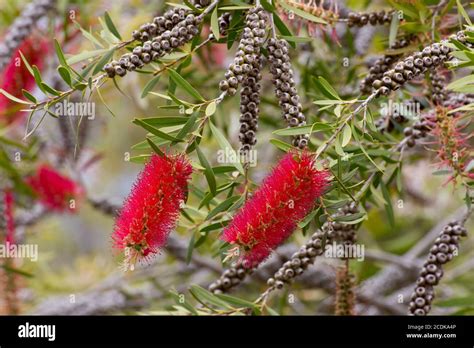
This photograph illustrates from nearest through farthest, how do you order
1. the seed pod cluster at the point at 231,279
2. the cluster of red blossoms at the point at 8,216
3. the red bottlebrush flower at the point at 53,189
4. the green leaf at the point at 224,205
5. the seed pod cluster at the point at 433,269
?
the green leaf at the point at 224,205, the seed pod cluster at the point at 433,269, the seed pod cluster at the point at 231,279, the cluster of red blossoms at the point at 8,216, the red bottlebrush flower at the point at 53,189

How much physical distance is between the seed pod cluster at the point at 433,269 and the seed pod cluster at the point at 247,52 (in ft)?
1.45

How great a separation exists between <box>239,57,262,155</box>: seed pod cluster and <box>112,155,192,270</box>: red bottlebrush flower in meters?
0.09

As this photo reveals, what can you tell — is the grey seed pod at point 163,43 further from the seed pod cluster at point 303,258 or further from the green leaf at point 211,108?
the seed pod cluster at point 303,258

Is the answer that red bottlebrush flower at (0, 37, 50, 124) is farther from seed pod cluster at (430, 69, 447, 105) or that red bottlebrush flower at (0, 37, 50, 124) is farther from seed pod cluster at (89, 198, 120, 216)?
seed pod cluster at (430, 69, 447, 105)

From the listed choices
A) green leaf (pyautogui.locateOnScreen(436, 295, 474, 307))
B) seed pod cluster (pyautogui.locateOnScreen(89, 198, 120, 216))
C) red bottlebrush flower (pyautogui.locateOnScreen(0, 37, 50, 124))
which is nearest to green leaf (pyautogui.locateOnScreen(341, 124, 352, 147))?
green leaf (pyautogui.locateOnScreen(436, 295, 474, 307))

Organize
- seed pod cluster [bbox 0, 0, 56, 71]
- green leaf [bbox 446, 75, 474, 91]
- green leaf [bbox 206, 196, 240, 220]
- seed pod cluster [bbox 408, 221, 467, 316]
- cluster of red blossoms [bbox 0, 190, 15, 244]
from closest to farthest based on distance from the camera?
green leaf [bbox 446, 75, 474, 91] < green leaf [bbox 206, 196, 240, 220] < seed pod cluster [bbox 408, 221, 467, 316] < seed pod cluster [bbox 0, 0, 56, 71] < cluster of red blossoms [bbox 0, 190, 15, 244]

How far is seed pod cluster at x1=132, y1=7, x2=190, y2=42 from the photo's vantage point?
1.08 meters

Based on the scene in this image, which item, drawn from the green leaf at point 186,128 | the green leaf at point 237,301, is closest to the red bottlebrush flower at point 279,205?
the green leaf at point 186,128

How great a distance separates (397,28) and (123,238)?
0.59 m

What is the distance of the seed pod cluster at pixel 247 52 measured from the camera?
1.00 m

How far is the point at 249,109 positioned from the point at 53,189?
1416 mm

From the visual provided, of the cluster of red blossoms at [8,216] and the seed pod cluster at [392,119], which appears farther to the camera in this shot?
the cluster of red blossoms at [8,216]

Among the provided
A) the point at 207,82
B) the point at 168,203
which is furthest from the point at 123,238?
the point at 207,82
